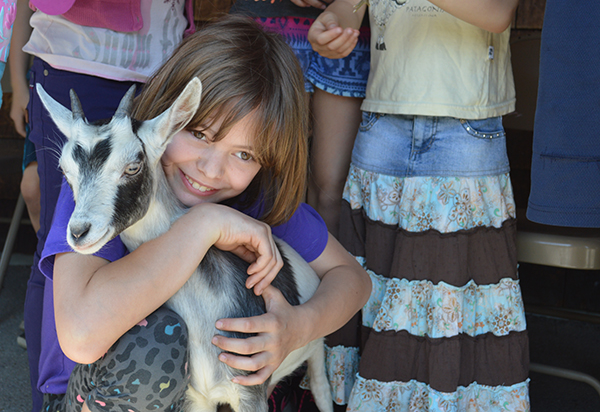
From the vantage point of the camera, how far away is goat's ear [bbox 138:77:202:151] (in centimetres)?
117

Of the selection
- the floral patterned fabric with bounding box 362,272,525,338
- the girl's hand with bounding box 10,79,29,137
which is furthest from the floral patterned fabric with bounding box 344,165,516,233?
the girl's hand with bounding box 10,79,29,137

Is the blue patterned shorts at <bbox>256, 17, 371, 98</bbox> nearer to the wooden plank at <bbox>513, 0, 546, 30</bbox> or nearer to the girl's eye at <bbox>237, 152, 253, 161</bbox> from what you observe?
the girl's eye at <bbox>237, 152, 253, 161</bbox>

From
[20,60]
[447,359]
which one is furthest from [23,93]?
[447,359]

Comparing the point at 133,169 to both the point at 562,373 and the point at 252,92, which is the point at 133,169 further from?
the point at 562,373

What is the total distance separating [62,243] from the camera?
1267mm

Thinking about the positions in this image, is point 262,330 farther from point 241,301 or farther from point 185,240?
point 185,240

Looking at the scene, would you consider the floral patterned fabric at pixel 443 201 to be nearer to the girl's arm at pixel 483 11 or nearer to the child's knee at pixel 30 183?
the girl's arm at pixel 483 11

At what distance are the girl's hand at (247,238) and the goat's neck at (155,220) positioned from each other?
0.22 feet

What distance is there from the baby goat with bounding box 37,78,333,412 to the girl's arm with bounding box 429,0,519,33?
0.78 m

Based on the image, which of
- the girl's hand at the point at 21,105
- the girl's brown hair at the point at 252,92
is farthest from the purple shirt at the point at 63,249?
the girl's hand at the point at 21,105

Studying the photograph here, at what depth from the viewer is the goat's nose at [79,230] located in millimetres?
999

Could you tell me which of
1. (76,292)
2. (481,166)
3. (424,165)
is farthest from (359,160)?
(76,292)

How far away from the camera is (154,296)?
1199mm

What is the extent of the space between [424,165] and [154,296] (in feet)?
3.19
